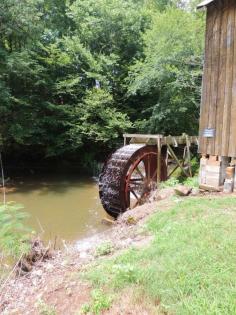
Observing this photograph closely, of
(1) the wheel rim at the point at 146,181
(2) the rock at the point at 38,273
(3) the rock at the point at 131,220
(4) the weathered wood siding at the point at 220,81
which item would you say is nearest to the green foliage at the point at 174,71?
(1) the wheel rim at the point at 146,181

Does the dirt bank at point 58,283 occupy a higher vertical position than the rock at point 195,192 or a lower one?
lower

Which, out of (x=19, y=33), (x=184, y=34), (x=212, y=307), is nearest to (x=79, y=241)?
(x=212, y=307)

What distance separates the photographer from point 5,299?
3475 millimetres

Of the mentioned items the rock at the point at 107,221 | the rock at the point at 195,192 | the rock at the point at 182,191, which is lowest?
the rock at the point at 107,221

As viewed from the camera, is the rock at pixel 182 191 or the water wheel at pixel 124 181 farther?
the water wheel at pixel 124 181

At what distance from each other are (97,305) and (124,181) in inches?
227

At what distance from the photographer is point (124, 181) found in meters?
8.70

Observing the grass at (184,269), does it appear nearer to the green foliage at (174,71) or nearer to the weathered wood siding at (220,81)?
the weathered wood siding at (220,81)

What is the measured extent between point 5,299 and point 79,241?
11.8ft

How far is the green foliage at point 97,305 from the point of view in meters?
2.96

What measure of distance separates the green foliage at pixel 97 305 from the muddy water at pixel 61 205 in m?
4.25

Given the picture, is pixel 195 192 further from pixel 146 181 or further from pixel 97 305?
pixel 97 305

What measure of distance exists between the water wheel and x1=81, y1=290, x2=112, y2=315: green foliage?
5491mm

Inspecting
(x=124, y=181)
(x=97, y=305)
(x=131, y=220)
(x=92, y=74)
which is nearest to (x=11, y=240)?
(x=97, y=305)
